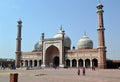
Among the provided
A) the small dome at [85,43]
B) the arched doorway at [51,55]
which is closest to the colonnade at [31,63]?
the arched doorway at [51,55]

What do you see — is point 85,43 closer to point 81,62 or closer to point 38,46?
point 81,62

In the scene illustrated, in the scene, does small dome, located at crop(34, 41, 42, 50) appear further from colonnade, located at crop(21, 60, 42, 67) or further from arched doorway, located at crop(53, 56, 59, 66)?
arched doorway, located at crop(53, 56, 59, 66)

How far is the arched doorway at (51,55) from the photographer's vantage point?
139ft

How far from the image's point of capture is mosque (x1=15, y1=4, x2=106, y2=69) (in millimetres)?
34062

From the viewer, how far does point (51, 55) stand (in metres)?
43.2

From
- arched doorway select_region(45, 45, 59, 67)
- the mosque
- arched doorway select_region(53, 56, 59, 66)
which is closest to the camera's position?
the mosque

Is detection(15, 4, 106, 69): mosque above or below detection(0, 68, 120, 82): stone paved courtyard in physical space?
above

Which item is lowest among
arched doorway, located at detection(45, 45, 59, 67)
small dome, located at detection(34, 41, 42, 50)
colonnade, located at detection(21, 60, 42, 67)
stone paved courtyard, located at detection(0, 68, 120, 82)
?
stone paved courtyard, located at detection(0, 68, 120, 82)

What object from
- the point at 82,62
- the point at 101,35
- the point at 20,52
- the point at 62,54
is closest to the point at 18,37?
the point at 20,52

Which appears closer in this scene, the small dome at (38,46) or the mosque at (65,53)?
the mosque at (65,53)

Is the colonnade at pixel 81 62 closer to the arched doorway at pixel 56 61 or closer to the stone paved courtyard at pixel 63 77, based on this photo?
the arched doorway at pixel 56 61

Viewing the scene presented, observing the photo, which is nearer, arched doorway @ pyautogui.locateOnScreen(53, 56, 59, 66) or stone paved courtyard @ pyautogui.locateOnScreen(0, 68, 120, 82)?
stone paved courtyard @ pyautogui.locateOnScreen(0, 68, 120, 82)

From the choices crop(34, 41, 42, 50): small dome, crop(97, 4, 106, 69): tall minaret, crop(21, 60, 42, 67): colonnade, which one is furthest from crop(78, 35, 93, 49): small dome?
crop(34, 41, 42, 50): small dome

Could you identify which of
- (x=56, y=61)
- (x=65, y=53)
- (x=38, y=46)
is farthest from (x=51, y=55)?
(x=38, y=46)
